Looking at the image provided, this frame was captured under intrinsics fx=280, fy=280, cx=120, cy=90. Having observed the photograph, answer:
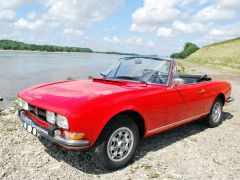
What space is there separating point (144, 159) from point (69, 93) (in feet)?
5.57

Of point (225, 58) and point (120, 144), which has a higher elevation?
point (225, 58)

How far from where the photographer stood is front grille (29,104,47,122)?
13.8 feet

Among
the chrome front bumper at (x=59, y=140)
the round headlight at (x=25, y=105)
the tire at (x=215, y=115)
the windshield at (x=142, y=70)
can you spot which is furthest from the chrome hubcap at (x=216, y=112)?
the round headlight at (x=25, y=105)

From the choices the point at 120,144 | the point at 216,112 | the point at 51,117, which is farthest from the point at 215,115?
the point at 51,117

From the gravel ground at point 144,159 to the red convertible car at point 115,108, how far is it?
14.9 inches

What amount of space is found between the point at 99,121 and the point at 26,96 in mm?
1507

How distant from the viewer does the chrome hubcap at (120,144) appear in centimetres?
420

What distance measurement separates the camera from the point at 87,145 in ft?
12.4

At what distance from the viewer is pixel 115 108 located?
4020 mm

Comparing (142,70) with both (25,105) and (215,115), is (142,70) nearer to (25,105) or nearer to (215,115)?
(25,105)

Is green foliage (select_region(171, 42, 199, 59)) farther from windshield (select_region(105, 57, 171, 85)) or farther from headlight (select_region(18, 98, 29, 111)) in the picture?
headlight (select_region(18, 98, 29, 111))

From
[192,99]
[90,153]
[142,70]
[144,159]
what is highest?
[142,70]

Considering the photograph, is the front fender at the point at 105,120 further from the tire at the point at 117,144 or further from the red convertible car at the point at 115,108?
the tire at the point at 117,144

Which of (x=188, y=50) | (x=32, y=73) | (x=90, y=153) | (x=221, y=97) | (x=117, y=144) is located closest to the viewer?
(x=117, y=144)
